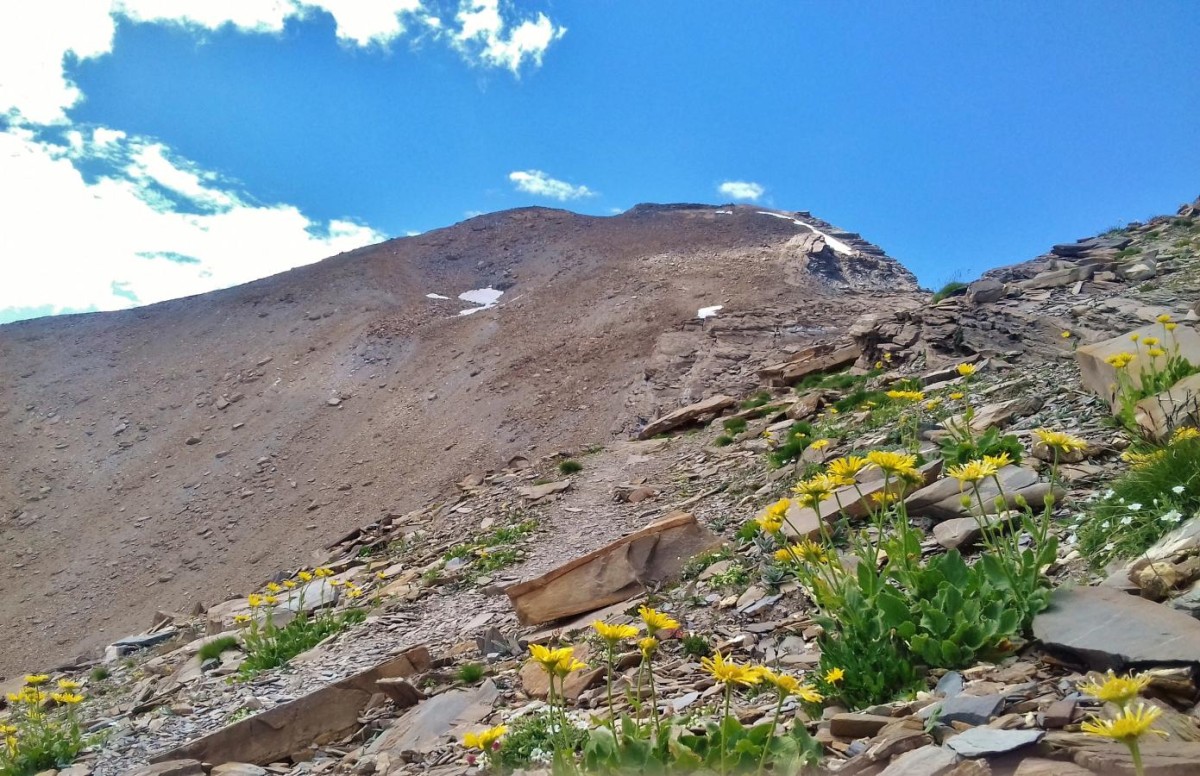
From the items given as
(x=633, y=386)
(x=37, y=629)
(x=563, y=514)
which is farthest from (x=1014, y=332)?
(x=37, y=629)

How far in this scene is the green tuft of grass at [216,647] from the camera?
852cm

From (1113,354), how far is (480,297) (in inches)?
1078

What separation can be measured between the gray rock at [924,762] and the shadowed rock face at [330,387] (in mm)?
14995

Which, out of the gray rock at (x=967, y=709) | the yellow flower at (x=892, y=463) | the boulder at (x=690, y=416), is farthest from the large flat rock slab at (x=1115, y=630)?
the boulder at (x=690, y=416)

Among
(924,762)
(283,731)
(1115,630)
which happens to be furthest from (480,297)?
(924,762)

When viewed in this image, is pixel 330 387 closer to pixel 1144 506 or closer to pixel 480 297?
pixel 480 297

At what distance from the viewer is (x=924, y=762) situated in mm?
2398

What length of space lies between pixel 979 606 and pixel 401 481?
16.7m

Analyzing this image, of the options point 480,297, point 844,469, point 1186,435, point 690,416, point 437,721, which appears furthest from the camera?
point 480,297

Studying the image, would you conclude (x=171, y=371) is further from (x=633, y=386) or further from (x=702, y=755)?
(x=702, y=755)

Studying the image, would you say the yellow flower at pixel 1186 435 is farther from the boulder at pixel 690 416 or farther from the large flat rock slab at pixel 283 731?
the boulder at pixel 690 416

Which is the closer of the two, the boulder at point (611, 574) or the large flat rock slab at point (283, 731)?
the large flat rock slab at point (283, 731)

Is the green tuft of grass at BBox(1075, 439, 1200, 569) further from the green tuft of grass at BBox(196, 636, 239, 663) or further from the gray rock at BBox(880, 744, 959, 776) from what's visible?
the green tuft of grass at BBox(196, 636, 239, 663)

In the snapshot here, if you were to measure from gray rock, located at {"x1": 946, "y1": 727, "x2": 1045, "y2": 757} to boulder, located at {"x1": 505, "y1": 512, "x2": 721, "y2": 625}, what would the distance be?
426 centimetres
